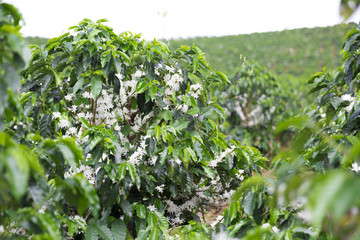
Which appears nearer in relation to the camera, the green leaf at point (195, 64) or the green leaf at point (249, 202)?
the green leaf at point (249, 202)

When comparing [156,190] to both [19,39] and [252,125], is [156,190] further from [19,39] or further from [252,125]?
[252,125]

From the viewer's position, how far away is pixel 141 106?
2.35 meters

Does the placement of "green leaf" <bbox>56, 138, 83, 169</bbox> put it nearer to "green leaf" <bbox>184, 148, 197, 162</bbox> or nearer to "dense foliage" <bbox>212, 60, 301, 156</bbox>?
"green leaf" <bbox>184, 148, 197, 162</bbox>

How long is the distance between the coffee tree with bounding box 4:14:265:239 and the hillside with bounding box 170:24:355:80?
12.4 meters

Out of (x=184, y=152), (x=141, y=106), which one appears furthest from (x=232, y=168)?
(x=141, y=106)

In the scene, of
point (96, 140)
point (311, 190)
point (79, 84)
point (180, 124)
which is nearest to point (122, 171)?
point (96, 140)

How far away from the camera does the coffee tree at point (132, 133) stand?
6.47 feet

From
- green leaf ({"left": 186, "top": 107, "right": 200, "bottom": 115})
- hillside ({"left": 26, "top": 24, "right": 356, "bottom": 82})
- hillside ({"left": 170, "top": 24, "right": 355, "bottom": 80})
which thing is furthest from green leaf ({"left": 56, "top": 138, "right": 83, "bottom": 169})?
hillside ({"left": 26, "top": 24, "right": 356, "bottom": 82})

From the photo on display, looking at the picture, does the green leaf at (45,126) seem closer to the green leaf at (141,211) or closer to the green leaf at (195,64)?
the green leaf at (141,211)

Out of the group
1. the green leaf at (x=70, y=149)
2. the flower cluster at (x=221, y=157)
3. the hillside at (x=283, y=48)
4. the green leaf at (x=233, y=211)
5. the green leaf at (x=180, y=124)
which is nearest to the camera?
the green leaf at (x=70, y=149)

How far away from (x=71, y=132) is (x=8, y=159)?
5.00ft

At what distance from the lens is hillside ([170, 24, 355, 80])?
617 inches

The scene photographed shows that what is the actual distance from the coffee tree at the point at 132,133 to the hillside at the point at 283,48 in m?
12.4

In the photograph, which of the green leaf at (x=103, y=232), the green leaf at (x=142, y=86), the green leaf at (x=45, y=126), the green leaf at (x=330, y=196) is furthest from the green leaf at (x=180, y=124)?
the green leaf at (x=330, y=196)
